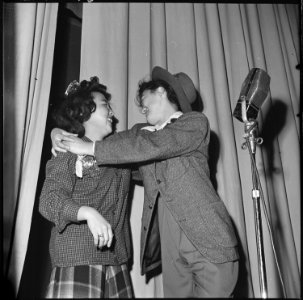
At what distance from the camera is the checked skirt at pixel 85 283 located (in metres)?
0.99

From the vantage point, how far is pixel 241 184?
1.63m

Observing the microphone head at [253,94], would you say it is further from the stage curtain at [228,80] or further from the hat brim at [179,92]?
the stage curtain at [228,80]

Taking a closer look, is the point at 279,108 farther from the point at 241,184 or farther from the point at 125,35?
the point at 125,35

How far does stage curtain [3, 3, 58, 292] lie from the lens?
3.88ft

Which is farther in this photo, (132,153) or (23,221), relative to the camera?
(23,221)

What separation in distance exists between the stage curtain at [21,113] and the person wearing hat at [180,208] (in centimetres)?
14

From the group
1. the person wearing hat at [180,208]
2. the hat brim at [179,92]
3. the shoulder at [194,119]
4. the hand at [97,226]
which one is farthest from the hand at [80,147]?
the hat brim at [179,92]

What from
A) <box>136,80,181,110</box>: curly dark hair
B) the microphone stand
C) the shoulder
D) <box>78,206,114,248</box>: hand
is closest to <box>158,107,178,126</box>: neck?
<box>136,80,181,110</box>: curly dark hair

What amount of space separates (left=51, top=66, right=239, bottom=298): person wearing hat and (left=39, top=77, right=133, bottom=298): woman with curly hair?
3.4 inches

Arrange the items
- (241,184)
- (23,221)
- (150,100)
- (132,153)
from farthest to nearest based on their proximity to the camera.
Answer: (241,184)
(150,100)
(23,221)
(132,153)

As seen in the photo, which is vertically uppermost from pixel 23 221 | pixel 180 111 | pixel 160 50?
pixel 160 50

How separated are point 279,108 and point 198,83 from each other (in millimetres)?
483

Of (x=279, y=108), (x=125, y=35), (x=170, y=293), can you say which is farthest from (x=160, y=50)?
(x=170, y=293)

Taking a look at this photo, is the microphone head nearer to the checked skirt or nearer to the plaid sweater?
the plaid sweater
